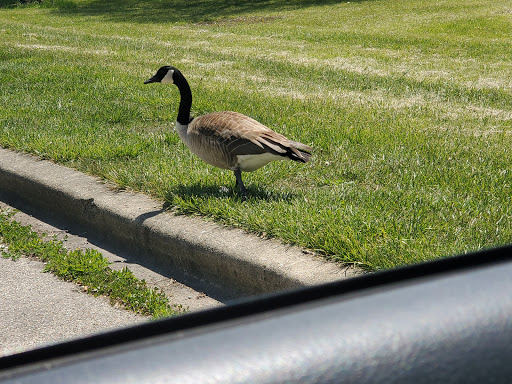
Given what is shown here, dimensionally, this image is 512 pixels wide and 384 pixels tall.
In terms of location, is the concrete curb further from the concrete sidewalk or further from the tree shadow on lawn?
the tree shadow on lawn

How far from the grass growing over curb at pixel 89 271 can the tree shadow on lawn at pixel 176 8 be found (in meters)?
16.7

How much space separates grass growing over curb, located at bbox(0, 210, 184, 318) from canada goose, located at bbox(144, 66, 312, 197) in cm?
105

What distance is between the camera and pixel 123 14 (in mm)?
24219

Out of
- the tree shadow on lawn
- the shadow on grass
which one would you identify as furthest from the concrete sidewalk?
the tree shadow on lawn

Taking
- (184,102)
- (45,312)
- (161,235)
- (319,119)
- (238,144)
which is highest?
(184,102)

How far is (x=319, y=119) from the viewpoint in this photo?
7805mm

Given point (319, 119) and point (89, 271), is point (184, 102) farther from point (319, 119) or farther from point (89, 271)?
point (319, 119)

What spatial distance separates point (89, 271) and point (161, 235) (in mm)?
519

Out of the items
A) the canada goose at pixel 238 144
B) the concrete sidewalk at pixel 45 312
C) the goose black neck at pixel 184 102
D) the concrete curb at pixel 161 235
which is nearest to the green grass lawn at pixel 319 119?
the concrete curb at pixel 161 235

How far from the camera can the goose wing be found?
4.64 meters

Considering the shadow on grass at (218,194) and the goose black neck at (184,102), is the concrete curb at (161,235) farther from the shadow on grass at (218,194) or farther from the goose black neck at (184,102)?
the goose black neck at (184,102)

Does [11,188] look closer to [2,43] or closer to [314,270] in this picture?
[314,270]

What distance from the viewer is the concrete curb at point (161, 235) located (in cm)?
383

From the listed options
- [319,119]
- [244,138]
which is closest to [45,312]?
[244,138]
